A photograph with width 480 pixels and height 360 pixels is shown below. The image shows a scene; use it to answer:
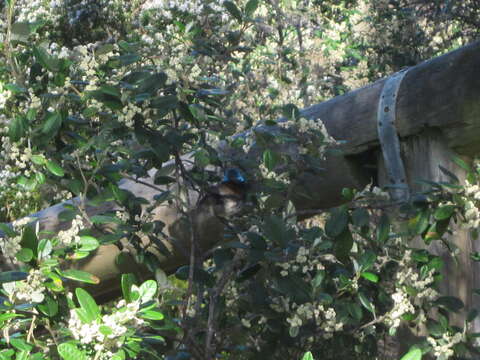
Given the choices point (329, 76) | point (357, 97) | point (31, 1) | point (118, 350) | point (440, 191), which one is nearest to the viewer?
point (118, 350)

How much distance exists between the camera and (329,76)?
6.34 m

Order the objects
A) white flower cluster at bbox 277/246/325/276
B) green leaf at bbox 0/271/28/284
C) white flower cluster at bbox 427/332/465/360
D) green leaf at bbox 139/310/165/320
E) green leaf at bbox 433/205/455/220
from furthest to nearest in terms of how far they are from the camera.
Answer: white flower cluster at bbox 427/332/465/360
white flower cluster at bbox 277/246/325/276
green leaf at bbox 433/205/455/220
green leaf at bbox 0/271/28/284
green leaf at bbox 139/310/165/320

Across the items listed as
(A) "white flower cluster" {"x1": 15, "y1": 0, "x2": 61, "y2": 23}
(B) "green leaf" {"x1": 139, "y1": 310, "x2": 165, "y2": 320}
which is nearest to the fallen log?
(B) "green leaf" {"x1": 139, "y1": 310, "x2": 165, "y2": 320}

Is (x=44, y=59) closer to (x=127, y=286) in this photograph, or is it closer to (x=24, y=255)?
(x=24, y=255)

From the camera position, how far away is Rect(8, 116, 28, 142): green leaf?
1932 millimetres

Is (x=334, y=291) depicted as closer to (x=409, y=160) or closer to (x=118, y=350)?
(x=409, y=160)

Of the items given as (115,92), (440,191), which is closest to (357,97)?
(440,191)

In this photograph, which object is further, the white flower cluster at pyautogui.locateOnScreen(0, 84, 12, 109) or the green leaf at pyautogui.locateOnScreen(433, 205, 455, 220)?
the white flower cluster at pyautogui.locateOnScreen(0, 84, 12, 109)

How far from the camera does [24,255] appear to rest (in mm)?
1574

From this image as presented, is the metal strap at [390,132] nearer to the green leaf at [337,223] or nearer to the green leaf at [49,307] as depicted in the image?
the green leaf at [337,223]

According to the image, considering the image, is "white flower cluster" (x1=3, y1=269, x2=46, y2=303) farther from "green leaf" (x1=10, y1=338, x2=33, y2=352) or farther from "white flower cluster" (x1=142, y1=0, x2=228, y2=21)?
"white flower cluster" (x1=142, y1=0, x2=228, y2=21)

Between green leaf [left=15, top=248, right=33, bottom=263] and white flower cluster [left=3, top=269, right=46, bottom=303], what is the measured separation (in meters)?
0.03

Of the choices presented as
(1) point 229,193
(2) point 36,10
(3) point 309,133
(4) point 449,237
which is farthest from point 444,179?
(2) point 36,10

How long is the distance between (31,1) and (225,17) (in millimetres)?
3843
